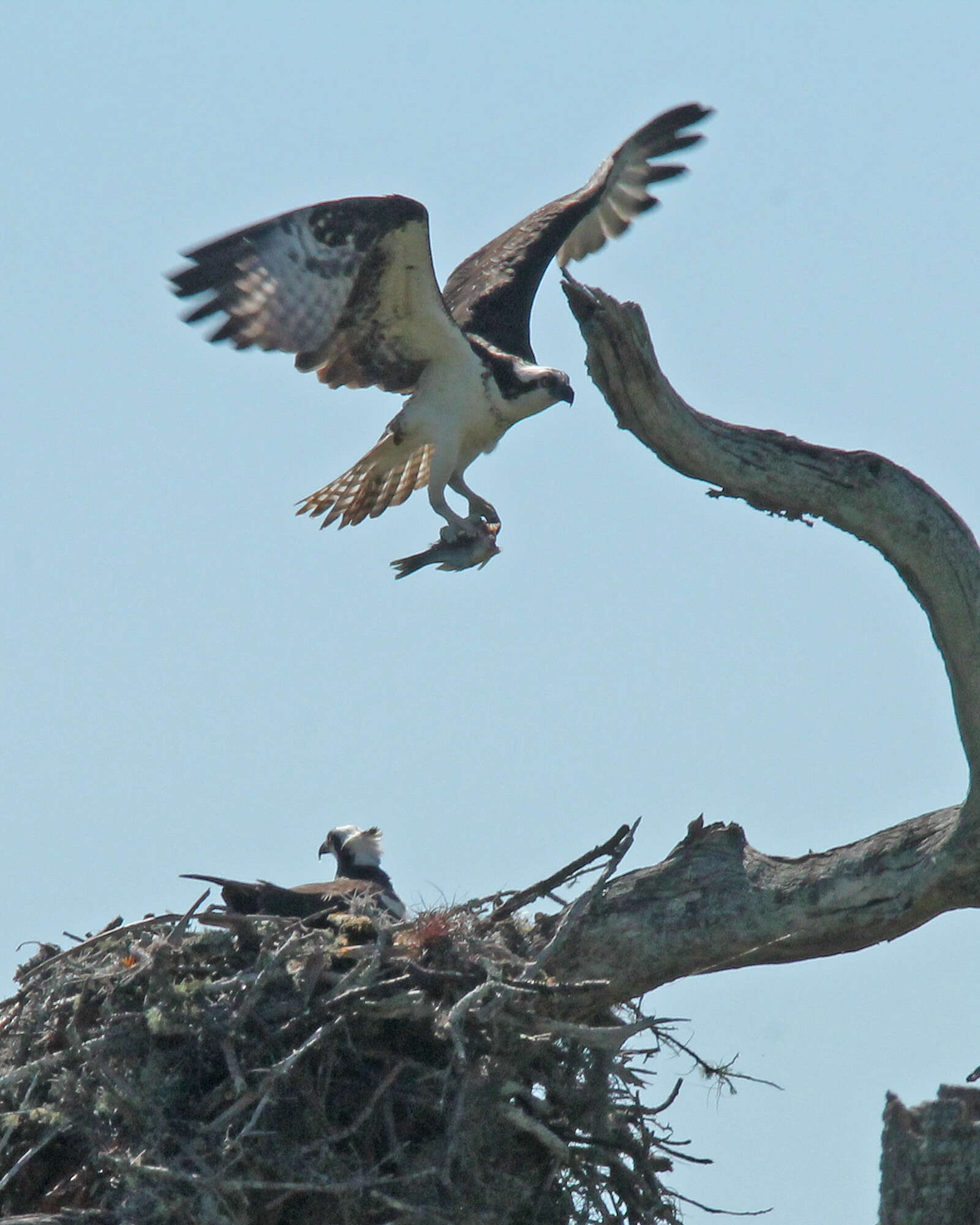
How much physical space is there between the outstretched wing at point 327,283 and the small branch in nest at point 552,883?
3042 millimetres

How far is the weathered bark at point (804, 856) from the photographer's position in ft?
19.2

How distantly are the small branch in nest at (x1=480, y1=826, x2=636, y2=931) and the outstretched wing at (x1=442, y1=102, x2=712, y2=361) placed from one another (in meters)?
4.00

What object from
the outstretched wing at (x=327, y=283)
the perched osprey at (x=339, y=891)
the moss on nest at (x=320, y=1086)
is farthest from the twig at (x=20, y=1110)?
the outstretched wing at (x=327, y=283)

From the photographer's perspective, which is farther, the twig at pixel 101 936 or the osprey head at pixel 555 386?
the osprey head at pixel 555 386

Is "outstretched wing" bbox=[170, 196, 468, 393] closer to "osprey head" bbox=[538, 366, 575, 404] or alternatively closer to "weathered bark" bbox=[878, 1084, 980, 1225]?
"osprey head" bbox=[538, 366, 575, 404]

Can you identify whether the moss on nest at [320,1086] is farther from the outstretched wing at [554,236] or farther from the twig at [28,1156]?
the outstretched wing at [554,236]

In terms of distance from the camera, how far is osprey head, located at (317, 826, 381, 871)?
871cm

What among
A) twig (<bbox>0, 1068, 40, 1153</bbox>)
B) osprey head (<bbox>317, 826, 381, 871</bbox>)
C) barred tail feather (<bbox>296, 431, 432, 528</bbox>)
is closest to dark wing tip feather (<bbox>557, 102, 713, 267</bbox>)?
barred tail feather (<bbox>296, 431, 432, 528</bbox>)

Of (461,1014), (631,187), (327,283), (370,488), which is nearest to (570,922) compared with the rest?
(461,1014)

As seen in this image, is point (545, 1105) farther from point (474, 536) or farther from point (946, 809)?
point (474, 536)

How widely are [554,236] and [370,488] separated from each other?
6.37 feet

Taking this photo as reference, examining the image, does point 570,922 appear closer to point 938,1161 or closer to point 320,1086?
point 320,1086

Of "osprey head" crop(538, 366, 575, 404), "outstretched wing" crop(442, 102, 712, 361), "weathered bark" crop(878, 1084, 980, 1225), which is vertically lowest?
"weathered bark" crop(878, 1084, 980, 1225)

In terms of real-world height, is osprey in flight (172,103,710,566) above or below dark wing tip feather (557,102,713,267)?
below
